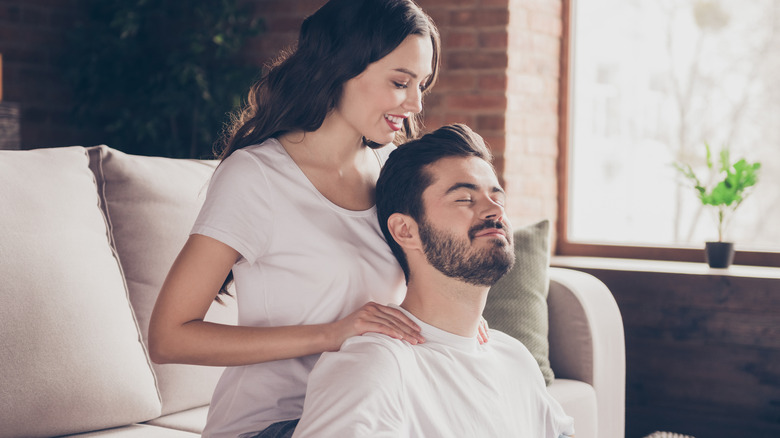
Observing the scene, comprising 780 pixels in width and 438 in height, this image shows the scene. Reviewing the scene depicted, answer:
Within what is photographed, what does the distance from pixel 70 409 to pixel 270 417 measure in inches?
17.3

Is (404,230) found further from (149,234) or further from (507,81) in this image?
(507,81)

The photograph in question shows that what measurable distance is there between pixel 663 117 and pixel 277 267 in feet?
7.08

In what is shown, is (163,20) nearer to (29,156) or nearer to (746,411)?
(29,156)

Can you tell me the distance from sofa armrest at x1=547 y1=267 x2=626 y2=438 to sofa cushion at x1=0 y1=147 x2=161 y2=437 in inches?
42.3

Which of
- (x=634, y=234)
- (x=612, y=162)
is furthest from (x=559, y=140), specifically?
(x=634, y=234)

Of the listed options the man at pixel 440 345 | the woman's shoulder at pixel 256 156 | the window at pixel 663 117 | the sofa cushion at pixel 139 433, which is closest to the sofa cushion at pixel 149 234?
A: the sofa cushion at pixel 139 433

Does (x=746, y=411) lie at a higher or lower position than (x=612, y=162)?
lower

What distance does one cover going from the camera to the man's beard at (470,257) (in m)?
1.39

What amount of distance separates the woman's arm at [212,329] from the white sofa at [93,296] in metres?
0.32

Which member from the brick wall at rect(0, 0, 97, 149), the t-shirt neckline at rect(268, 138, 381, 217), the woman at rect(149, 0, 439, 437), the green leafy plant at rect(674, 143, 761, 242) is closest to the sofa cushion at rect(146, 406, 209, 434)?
the woman at rect(149, 0, 439, 437)

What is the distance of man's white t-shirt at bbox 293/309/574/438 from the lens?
1.19 m

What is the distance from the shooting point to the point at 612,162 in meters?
3.33

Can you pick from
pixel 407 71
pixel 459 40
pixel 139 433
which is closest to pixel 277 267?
pixel 407 71

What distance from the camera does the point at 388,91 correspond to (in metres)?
1.51
